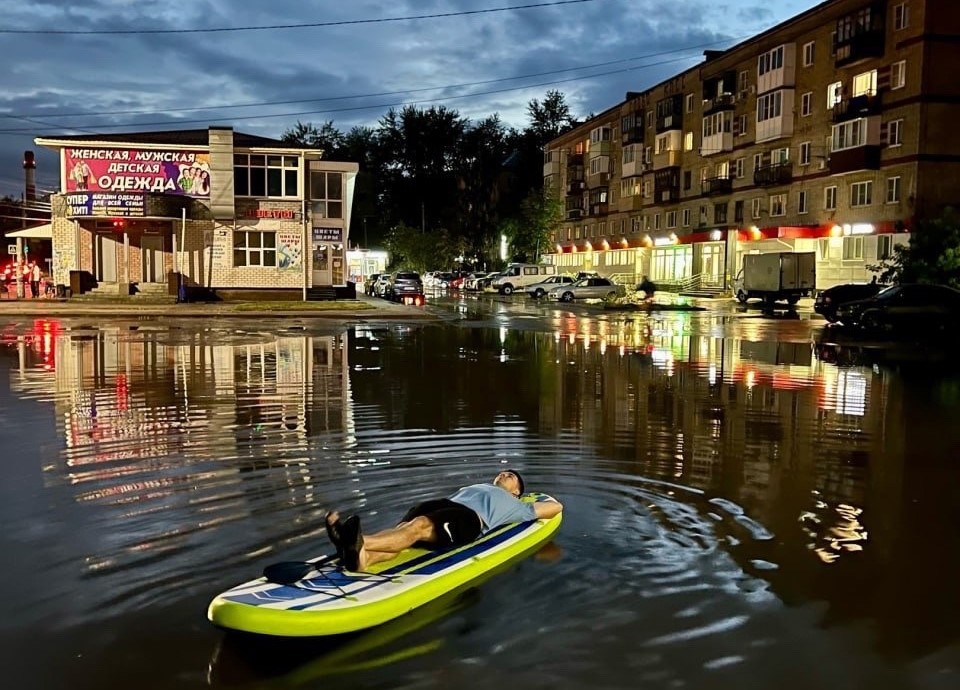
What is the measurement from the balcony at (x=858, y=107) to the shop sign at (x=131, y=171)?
32.7 metres

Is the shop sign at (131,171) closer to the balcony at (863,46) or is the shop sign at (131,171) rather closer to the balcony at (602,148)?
the balcony at (863,46)

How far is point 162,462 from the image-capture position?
8.66 meters

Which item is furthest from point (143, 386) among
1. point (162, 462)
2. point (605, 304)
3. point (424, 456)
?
point (605, 304)

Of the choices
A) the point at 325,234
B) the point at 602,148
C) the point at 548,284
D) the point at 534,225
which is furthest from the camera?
the point at 534,225

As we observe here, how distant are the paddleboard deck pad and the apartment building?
139 feet

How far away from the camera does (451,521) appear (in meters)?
5.55

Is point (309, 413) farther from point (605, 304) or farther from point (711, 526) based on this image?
point (605, 304)

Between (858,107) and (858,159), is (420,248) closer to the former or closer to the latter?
(858,107)

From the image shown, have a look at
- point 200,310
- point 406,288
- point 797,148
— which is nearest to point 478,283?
point 406,288

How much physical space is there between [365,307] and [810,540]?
31.1m

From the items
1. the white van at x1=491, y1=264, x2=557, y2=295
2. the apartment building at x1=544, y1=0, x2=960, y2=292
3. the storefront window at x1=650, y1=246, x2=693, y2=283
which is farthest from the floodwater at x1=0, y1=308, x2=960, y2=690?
the storefront window at x1=650, y1=246, x2=693, y2=283

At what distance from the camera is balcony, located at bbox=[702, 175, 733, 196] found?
195 ft

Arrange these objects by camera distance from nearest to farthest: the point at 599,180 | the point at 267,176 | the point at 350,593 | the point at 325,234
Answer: the point at 350,593 → the point at 267,176 → the point at 325,234 → the point at 599,180

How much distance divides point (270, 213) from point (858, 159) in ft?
97.7
